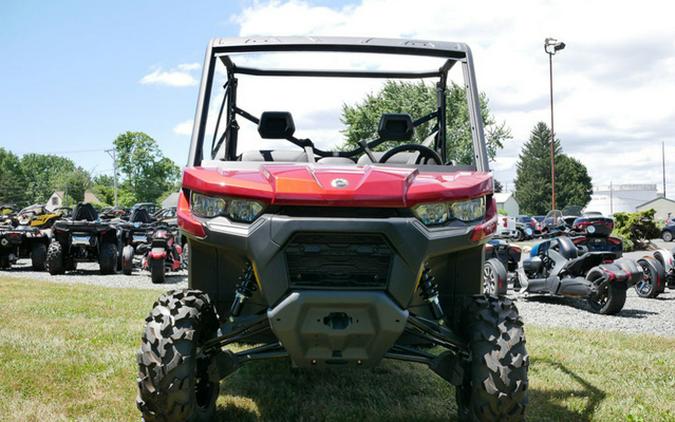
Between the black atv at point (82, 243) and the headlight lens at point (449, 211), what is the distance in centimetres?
1149

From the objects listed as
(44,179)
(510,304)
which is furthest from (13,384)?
(44,179)

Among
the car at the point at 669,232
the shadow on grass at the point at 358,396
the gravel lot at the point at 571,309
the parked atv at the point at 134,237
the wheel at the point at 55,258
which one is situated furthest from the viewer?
the car at the point at 669,232

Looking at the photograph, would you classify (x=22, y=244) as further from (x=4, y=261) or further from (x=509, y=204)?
(x=509, y=204)

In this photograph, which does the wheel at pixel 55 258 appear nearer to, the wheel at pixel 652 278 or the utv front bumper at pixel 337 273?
the wheel at pixel 652 278

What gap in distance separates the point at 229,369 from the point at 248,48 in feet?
5.88

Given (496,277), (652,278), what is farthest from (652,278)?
(496,277)

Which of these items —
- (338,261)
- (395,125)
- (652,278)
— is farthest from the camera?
(652,278)

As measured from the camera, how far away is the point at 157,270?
11953 millimetres

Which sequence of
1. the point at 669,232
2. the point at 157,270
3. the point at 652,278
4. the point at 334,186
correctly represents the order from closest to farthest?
1. the point at 334,186
2. the point at 652,278
3. the point at 157,270
4. the point at 669,232

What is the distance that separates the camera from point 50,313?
7.62 meters

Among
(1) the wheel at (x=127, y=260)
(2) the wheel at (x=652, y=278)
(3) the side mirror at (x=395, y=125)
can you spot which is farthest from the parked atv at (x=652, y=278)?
(1) the wheel at (x=127, y=260)

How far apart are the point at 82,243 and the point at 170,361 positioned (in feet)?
36.7

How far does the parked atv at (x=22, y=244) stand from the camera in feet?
45.9

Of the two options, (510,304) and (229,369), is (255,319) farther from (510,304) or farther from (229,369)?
(510,304)
